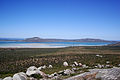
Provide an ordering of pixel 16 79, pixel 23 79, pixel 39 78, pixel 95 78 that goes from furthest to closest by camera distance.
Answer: pixel 39 78 → pixel 23 79 → pixel 16 79 → pixel 95 78

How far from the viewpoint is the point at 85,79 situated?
317 inches

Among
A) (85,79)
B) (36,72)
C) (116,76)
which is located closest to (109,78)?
(116,76)

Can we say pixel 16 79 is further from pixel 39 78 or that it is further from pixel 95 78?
pixel 95 78

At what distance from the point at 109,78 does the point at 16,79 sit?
917cm

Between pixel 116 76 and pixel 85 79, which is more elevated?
pixel 116 76

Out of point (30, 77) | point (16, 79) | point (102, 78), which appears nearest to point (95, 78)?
point (102, 78)

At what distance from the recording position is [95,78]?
779cm

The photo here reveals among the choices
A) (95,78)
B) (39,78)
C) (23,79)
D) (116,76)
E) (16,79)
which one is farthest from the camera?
(39,78)

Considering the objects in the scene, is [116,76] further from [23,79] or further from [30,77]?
[30,77]

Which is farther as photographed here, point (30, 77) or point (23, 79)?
point (30, 77)

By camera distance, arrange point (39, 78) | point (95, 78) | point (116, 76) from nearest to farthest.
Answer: point (116, 76) < point (95, 78) < point (39, 78)

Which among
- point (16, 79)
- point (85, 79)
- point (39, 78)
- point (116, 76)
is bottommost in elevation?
point (39, 78)

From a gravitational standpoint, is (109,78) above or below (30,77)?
above

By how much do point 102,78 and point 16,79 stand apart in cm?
871
